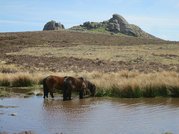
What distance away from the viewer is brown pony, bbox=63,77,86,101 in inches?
703

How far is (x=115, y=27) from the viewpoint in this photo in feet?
361

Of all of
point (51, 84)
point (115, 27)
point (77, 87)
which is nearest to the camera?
point (77, 87)

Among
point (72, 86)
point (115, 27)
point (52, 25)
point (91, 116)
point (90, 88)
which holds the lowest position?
point (91, 116)

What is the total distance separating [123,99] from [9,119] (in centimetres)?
626

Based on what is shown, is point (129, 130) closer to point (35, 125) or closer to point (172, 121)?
point (172, 121)

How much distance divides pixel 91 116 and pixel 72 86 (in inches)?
188

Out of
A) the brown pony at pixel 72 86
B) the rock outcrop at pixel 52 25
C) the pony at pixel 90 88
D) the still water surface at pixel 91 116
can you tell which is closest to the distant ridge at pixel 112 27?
the rock outcrop at pixel 52 25

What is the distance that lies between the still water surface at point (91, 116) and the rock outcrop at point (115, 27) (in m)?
88.9

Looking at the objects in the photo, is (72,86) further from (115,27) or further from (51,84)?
(115,27)

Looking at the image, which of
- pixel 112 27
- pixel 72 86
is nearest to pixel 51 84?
pixel 72 86

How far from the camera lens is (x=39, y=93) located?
1983 cm

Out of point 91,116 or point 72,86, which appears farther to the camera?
point 72,86

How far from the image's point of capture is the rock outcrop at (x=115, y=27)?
109312mm

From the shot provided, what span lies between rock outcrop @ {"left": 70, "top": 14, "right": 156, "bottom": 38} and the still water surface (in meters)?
88.9
